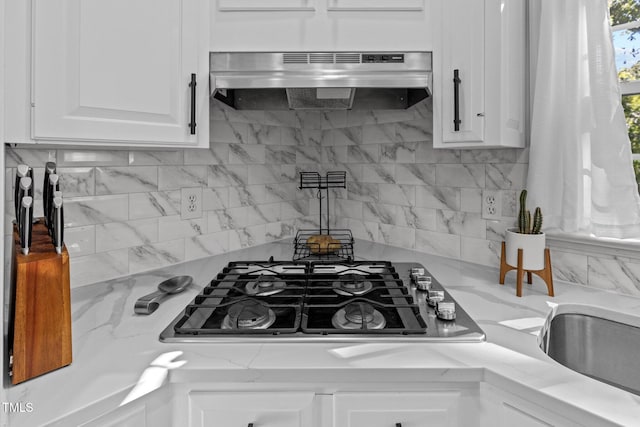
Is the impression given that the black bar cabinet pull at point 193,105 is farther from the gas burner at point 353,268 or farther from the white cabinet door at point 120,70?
the gas burner at point 353,268

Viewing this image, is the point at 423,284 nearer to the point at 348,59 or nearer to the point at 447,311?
the point at 447,311

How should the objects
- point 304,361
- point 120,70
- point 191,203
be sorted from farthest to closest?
point 191,203 → point 120,70 → point 304,361

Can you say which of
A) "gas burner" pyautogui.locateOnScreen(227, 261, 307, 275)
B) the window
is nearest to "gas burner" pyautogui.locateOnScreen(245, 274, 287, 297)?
"gas burner" pyautogui.locateOnScreen(227, 261, 307, 275)

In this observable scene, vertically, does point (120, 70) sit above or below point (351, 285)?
above

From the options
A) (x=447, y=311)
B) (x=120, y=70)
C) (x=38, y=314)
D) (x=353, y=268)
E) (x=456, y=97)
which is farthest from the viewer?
(x=353, y=268)

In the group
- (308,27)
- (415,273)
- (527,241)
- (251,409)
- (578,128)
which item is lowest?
(251,409)

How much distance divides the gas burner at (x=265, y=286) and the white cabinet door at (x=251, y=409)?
41 cm

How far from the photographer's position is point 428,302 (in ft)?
3.76

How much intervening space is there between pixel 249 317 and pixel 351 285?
16.3 inches

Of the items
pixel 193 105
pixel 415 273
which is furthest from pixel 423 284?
pixel 193 105

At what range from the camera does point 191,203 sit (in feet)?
5.73

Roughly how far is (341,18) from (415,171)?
2.63ft

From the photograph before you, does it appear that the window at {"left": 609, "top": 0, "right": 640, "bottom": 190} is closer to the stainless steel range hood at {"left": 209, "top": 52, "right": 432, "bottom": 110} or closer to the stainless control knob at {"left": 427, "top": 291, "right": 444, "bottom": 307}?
the stainless steel range hood at {"left": 209, "top": 52, "right": 432, "bottom": 110}

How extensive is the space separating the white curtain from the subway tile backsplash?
0.45ft
